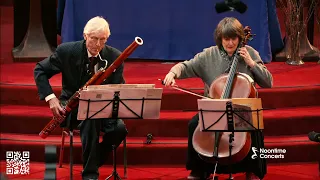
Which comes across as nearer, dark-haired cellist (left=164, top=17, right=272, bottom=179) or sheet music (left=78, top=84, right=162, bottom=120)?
sheet music (left=78, top=84, right=162, bottom=120)

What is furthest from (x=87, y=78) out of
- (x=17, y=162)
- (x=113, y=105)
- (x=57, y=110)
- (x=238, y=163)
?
(x=238, y=163)

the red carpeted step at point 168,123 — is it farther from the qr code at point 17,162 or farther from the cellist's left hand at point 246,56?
the cellist's left hand at point 246,56

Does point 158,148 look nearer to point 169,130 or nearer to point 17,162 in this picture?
point 169,130

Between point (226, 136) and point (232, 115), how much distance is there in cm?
31

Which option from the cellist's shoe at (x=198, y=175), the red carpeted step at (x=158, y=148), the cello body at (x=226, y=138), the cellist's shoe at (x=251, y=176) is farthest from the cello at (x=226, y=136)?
the red carpeted step at (x=158, y=148)

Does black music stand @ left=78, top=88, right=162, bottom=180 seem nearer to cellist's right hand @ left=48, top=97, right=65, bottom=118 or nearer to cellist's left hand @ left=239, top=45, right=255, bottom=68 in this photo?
cellist's right hand @ left=48, top=97, right=65, bottom=118

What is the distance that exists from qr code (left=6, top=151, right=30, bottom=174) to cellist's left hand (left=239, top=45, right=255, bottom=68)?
6.75ft

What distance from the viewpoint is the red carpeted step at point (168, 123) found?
627cm

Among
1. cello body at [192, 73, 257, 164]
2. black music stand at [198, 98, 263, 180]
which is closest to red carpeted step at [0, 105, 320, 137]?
cello body at [192, 73, 257, 164]

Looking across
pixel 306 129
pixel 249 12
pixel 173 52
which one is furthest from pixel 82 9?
pixel 306 129

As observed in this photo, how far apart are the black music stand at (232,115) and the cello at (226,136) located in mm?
192

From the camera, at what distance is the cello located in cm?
506

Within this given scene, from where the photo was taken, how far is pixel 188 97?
646cm

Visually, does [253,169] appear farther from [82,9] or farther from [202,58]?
[82,9]
